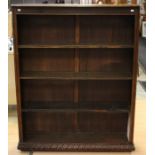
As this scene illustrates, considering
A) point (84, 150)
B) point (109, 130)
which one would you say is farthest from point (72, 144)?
point (109, 130)

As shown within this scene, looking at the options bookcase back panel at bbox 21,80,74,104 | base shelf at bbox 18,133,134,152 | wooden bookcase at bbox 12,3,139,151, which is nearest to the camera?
wooden bookcase at bbox 12,3,139,151

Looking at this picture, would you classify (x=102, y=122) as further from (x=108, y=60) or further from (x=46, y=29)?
(x=46, y=29)

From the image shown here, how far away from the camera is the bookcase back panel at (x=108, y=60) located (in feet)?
10.9

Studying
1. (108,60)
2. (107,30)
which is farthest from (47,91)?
(107,30)

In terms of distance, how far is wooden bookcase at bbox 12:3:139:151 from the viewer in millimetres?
3174

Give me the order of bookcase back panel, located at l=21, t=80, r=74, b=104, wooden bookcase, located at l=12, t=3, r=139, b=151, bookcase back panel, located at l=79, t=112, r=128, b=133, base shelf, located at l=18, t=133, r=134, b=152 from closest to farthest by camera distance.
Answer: wooden bookcase, located at l=12, t=3, r=139, b=151 < base shelf, located at l=18, t=133, r=134, b=152 < bookcase back panel, located at l=21, t=80, r=74, b=104 < bookcase back panel, located at l=79, t=112, r=128, b=133

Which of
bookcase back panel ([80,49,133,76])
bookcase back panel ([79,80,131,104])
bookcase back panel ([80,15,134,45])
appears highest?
bookcase back panel ([80,15,134,45])

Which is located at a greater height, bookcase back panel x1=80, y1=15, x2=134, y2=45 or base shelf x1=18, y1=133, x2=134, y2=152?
bookcase back panel x1=80, y1=15, x2=134, y2=45

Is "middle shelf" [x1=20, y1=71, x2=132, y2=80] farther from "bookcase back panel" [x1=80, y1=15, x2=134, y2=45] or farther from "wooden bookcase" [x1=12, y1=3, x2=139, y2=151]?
"bookcase back panel" [x1=80, y1=15, x2=134, y2=45]

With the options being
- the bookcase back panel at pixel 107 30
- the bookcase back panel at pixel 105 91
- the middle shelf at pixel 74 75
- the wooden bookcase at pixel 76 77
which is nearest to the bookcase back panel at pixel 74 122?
the wooden bookcase at pixel 76 77

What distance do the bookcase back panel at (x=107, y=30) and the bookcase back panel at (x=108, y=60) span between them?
107 mm

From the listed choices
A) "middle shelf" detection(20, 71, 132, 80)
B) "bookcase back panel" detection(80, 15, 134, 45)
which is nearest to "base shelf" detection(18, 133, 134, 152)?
"middle shelf" detection(20, 71, 132, 80)

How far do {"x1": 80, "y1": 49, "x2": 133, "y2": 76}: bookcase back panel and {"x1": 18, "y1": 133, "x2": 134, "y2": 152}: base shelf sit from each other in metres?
0.71
